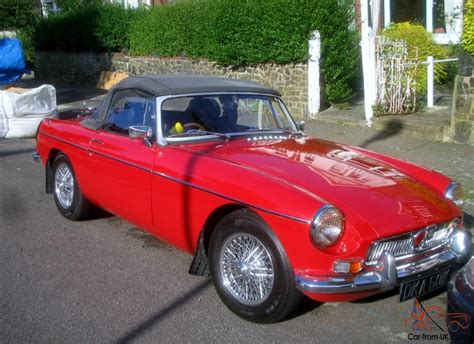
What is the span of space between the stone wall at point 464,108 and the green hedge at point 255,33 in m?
3.10

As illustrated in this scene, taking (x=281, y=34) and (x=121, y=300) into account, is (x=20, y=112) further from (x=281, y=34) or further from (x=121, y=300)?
(x=121, y=300)

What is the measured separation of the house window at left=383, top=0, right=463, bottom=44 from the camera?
1323 cm

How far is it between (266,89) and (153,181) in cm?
150

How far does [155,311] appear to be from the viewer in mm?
4098

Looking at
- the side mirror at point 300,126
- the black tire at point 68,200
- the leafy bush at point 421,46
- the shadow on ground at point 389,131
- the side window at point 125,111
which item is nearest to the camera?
the side window at point 125,111

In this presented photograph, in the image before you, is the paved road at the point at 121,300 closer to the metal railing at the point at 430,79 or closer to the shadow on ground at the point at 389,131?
the shadow on ground at the point at 389,131

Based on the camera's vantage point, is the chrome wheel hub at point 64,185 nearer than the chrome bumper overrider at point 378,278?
No

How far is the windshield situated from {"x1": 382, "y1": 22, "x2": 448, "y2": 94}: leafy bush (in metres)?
5.86

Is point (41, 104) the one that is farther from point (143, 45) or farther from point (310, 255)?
point (310, 255)

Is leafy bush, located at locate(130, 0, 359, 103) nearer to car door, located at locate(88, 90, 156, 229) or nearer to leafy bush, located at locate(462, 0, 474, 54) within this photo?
leafy bush, located at locate(462, 0, 474, 54)

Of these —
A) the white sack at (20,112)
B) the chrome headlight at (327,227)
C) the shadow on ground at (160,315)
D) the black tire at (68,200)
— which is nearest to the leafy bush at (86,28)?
the white sack at (20,112)

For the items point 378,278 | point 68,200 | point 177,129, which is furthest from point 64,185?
point 378,278

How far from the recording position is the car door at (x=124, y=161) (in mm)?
4801

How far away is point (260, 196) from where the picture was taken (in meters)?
3.79
